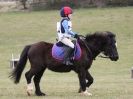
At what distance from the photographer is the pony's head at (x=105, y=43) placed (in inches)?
584

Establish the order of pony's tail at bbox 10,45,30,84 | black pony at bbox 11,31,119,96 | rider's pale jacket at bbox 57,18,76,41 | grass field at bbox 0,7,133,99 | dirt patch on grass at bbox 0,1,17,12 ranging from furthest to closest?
dirt patch on grass at bbox 0,1,17,12 < grass field at bbox 0,7,133,99 < pony's tail at bbox 10,45,30,84 < black pony at bbox 11,31,119,96 < rider's pale jacket at bbox 57,18,76,41

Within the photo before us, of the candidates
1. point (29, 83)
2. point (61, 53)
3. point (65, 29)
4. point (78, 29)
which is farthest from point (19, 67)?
point (78, 29)

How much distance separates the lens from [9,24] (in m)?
52.7

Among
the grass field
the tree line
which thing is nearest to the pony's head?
the grass field

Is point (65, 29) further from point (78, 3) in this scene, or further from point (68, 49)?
point (78, 3)

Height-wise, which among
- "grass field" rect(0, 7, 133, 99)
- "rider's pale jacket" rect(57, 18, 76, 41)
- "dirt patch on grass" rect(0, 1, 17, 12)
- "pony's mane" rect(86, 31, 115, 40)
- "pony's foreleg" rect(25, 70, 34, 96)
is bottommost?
"dirt patch on grass" rect(0, 1, 17, 12)

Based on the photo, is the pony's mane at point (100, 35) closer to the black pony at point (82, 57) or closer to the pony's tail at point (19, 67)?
the black pony at point (82, 57)

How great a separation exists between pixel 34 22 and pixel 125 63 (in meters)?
21.2

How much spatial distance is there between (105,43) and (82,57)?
755 millimetres

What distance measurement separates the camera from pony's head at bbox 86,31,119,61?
14.8 metres

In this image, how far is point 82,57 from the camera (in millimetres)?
14820

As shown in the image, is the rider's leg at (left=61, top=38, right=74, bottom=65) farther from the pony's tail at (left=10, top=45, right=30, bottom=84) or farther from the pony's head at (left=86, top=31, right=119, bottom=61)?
the pony's tail at (left=10, top=45, right=30, bottom=84)

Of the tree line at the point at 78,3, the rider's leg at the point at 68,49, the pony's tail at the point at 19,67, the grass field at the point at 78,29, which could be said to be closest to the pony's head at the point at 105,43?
the rider's leg at the point at 68,49

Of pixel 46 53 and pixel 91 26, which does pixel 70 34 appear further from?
pixel 91 26
